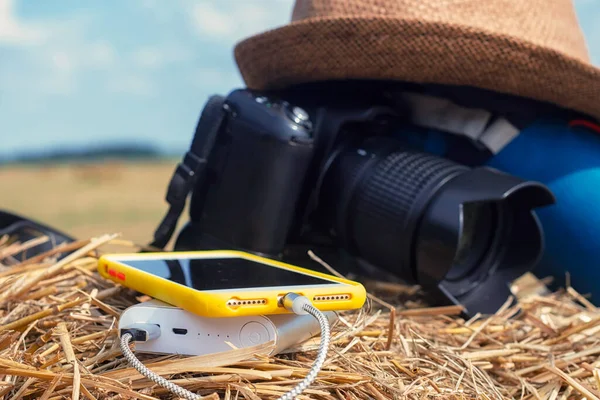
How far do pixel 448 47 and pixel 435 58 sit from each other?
24 mm

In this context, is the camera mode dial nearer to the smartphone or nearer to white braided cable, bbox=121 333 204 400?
the smartphone

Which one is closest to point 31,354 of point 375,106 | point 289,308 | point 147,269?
point 147,269

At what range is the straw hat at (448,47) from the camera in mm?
918

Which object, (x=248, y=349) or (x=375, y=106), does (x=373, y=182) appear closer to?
(x=375, y=106)

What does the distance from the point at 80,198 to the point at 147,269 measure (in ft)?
15.2

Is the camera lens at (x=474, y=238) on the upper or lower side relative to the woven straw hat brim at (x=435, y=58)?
lower

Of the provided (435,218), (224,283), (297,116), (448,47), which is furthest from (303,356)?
(448,47)

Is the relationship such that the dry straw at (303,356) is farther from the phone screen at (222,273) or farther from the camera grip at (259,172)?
the camera grip at (259,172)

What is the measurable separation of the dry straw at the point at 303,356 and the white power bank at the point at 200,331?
0.01 metres

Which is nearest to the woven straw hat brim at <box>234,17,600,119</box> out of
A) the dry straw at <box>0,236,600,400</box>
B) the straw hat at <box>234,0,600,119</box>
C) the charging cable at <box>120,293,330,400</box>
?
the straw hat at <box>234,0,600,119</box>

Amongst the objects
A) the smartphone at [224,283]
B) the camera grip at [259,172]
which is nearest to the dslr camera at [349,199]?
the camera grip at [259,172]

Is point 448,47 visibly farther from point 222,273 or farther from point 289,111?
point 222,273

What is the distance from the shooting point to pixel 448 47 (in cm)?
92

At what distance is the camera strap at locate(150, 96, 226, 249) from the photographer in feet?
3.12
